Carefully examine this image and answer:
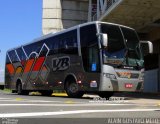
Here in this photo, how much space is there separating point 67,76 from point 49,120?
11178 mm

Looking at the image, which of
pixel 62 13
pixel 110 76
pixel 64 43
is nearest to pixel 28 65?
pixel 64 43

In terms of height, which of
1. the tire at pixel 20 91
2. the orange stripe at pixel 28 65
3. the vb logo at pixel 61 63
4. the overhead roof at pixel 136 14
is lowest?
the tire at pixel 20 91

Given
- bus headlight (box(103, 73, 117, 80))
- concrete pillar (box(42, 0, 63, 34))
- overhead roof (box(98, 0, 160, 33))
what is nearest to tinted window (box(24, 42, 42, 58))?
overhead roof (box(98, 0, 160, 33))

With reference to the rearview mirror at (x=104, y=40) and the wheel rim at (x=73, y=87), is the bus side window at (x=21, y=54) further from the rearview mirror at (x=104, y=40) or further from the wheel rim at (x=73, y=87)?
the rearview mirror at (x=104, y=40)

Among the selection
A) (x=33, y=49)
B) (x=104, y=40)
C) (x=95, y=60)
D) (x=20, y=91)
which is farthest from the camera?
(x=20, y=91)

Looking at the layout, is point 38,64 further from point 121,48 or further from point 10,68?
point 121,48

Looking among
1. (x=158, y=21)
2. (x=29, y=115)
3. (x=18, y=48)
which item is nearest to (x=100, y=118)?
(x=29, y=115)

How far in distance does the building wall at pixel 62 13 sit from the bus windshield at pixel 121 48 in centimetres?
2478

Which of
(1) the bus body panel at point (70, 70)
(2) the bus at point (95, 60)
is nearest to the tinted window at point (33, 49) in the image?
(1) the bus body panel at point (70, 70)

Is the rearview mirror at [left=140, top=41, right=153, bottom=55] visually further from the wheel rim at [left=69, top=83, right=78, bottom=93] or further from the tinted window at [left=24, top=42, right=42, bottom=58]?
the tinted window at [left=24, top=42, right=42, bottom=58]

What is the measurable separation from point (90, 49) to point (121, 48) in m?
1.34

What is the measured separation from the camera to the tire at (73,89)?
1966cm

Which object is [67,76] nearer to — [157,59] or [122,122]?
[122,122]

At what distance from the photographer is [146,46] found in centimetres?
2033
